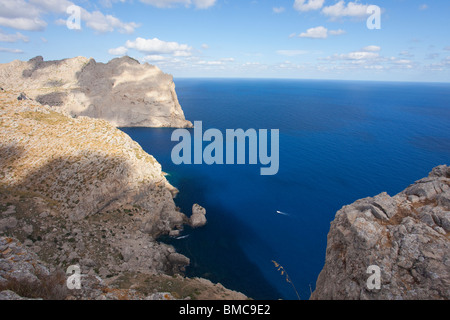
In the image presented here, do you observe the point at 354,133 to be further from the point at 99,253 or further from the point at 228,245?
the point at 99,253

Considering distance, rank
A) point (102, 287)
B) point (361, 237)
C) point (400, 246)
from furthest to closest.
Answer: point (102, 287)
point (361, 237)
point (400, 246)

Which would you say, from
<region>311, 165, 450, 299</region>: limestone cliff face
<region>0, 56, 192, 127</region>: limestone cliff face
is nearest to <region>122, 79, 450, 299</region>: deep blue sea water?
<region>0, 56, 192, 127</region>: limestone cliff face

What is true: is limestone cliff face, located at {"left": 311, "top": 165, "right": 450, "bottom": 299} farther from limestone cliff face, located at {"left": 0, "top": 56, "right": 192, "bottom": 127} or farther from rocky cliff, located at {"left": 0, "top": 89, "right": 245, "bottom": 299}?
limestone cliff face, located at {"left": 0, "top": 56, "right": 192, "bottom": 127}

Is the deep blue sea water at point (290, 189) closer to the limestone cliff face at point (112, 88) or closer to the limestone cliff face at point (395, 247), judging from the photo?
the limestone cliff face at point (112, 88)

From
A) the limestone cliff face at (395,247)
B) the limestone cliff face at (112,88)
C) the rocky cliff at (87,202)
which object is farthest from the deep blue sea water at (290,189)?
the limestone cliff face at (395,247)

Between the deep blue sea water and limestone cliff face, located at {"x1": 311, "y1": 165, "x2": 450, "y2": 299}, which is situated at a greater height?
limestone cliff face, located at {"x1": 311, "y1": 165, "x2": 450, "y2": 299}

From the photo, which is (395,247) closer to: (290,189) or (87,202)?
(87,202)
